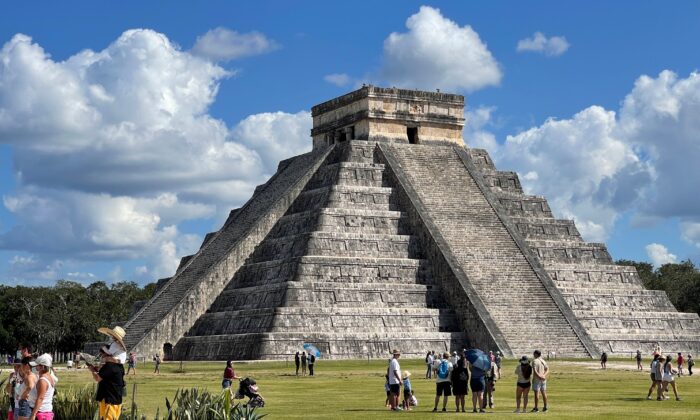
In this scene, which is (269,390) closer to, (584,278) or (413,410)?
(413,410)

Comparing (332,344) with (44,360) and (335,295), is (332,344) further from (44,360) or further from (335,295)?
(44,360)

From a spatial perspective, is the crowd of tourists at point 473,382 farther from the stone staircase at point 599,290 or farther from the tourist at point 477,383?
the stone staircase at point 599,290

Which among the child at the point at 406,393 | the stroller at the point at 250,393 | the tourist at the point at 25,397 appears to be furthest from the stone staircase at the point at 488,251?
the tourist at the point at 25,397

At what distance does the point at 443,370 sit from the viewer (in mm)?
22562

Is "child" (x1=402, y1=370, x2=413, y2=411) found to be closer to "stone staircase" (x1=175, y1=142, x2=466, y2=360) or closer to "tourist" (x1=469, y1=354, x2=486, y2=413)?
"tourist" (x1=469, y1=354, x2=486, y2=413)

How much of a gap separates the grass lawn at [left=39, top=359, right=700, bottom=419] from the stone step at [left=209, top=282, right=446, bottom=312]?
3502 mm

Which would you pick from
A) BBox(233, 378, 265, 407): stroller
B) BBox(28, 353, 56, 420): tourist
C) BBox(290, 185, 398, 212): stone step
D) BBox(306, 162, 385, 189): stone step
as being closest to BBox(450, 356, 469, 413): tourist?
BBox(233, 378, 265, 407): stroller

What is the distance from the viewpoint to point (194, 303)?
156ft

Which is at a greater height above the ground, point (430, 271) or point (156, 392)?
point (430, 271)

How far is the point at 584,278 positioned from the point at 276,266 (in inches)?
540

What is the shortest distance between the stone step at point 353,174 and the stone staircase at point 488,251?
3.47 feet

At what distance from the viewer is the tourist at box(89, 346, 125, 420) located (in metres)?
14.6

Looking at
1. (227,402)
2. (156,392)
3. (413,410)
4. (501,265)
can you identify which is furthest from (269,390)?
(501,265)

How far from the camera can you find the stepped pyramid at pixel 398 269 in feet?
142
